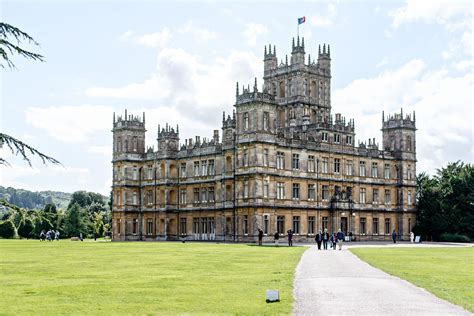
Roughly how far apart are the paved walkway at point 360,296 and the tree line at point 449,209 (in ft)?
177

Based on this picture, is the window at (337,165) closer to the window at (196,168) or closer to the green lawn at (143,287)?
the window at (196,168)

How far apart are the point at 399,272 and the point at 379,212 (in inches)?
2174

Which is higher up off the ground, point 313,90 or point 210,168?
point 313,90

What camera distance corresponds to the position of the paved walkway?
18297 millimetres

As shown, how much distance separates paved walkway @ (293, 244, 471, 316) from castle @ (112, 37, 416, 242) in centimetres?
4266

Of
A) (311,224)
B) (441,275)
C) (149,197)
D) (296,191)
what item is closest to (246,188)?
(296,191)

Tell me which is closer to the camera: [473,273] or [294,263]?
[473,273]

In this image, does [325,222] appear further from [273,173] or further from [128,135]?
[128,135]

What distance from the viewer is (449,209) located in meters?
82.2

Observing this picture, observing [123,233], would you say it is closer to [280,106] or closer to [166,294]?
[280,106]

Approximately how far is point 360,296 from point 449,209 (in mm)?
64957

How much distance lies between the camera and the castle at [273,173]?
72.7m

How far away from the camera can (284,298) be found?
67.6 ft

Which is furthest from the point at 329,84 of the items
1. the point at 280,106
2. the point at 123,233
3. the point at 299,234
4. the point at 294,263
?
the point at 294,263
